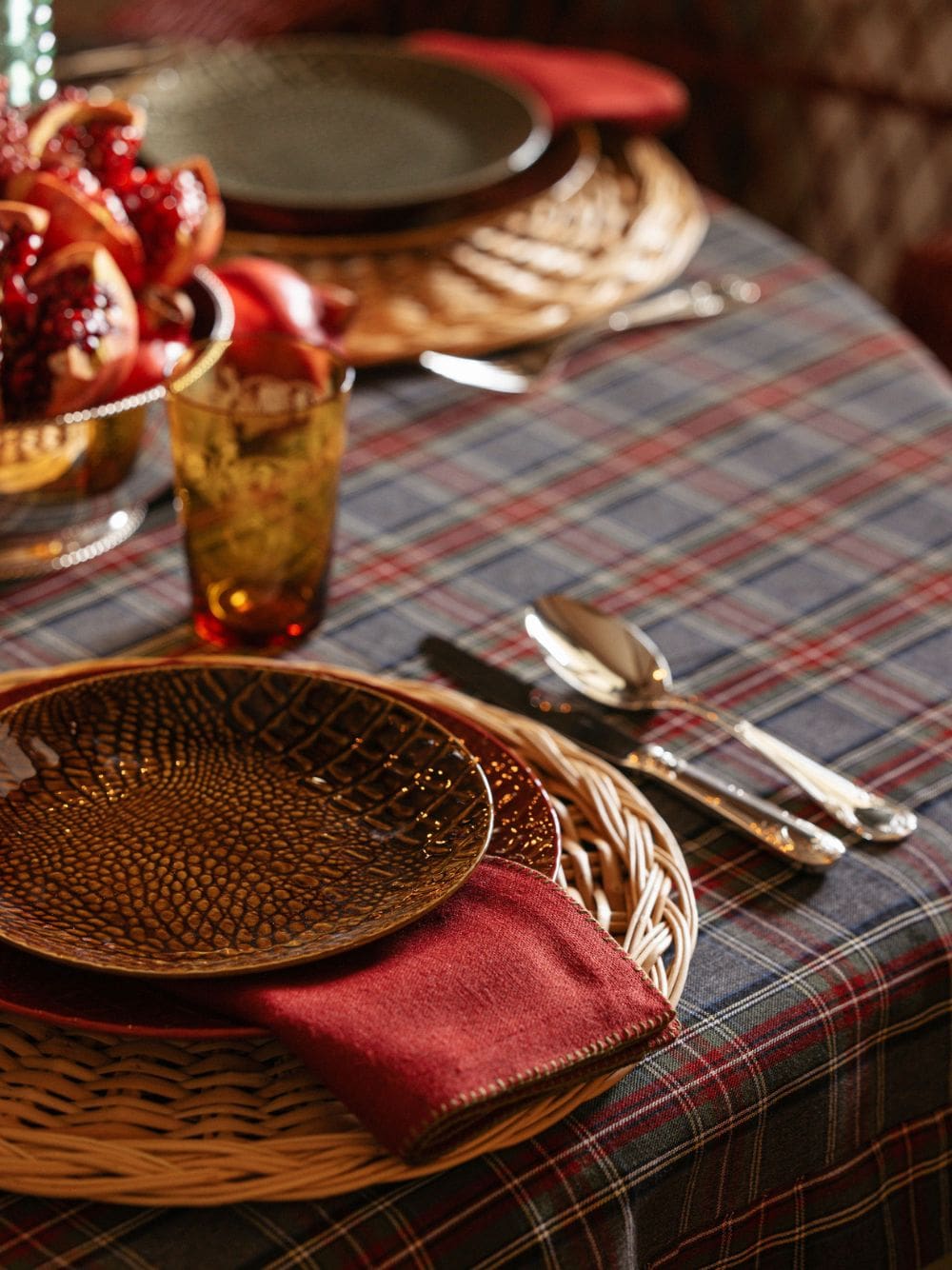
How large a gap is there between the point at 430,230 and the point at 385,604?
42cm

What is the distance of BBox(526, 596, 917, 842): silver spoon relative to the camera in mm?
659

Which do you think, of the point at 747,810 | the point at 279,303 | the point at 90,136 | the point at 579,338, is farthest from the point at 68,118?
the point at 747,810

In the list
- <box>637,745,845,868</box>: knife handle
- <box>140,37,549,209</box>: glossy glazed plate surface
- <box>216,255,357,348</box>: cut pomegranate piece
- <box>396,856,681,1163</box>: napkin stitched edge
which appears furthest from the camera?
<box>140,37,549,209</box>: glossy glazed plate surface

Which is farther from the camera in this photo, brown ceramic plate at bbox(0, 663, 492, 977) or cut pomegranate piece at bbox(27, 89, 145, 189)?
cut pomegranate piece at bbox(27, 89, 145, 189)

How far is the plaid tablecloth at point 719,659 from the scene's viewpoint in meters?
0.49

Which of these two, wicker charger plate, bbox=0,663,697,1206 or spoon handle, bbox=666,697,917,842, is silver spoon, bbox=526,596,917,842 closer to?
spoon handle, bbox=666,697,917,842

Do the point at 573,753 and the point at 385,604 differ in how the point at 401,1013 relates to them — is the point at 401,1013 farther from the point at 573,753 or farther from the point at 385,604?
the point at 385,604

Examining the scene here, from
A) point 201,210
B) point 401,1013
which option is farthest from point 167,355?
point 401,1013

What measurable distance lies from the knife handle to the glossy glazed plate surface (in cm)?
53

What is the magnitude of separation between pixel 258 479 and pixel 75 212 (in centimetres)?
17

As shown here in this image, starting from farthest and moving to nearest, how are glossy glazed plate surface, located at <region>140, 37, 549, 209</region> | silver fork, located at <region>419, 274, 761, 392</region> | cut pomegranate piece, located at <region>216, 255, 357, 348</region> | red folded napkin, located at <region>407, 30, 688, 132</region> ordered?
red folded napkin, located at <region>407, 30, 688, 132</region>
glossy glazed plate surface, located at <region>140, 37, 549, 209</region>
silver fork, located at <region>419, 274, 761, 392</region>
cut pomegranate piece, located at <region>216, 255, 357, 348</region>

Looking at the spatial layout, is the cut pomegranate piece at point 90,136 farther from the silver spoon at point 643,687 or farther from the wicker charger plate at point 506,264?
the silver spoon at point 643,687

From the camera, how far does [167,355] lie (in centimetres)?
78

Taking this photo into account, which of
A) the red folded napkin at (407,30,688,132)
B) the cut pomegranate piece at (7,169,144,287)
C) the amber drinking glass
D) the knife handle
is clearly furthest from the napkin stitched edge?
the red folded napkin at (407,30,688,132)
